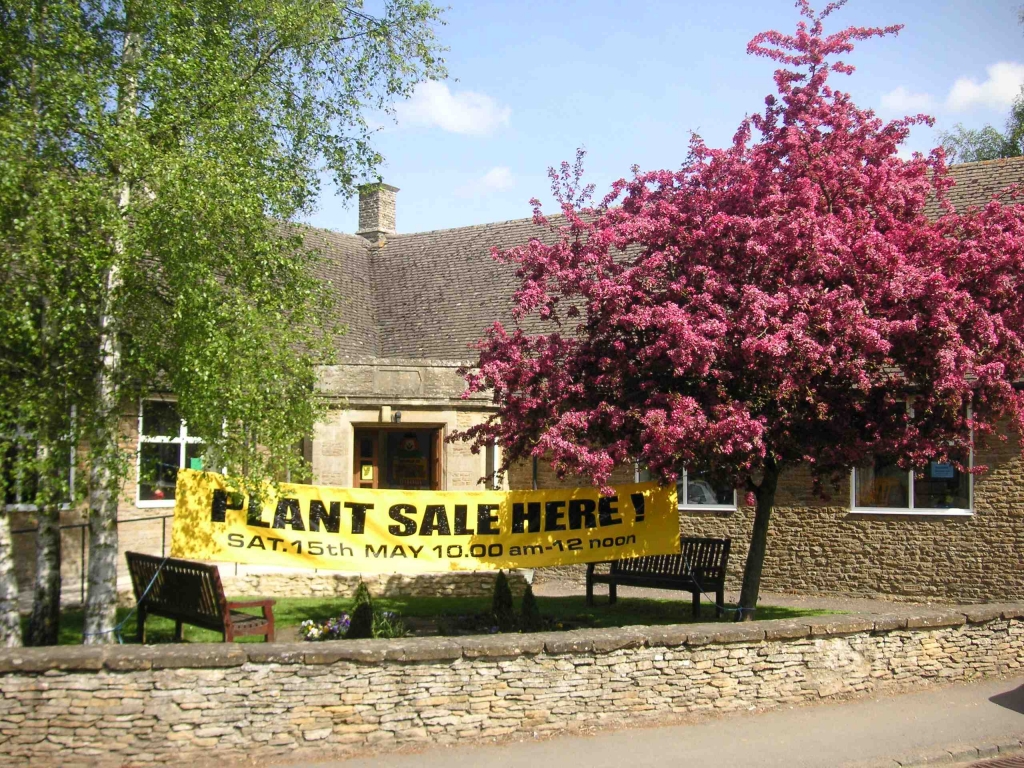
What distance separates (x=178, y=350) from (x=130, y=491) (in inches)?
289

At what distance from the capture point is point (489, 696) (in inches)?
316

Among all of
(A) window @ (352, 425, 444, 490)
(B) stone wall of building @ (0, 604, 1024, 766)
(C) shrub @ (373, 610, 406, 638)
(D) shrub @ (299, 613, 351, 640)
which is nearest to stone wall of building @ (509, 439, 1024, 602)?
(A) window @ (352, 425, 444, 490)

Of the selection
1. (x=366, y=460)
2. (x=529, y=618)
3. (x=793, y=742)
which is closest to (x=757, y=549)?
(x=529, y=618)

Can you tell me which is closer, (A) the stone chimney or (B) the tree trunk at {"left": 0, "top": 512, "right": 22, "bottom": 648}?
(B) the tree trunk at {"left": 0, "top": 512, "right": 22, "bottom": 648}

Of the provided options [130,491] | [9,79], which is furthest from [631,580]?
[9,79]

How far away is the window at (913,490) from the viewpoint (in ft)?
53.5

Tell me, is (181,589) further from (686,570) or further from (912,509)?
(912,509)

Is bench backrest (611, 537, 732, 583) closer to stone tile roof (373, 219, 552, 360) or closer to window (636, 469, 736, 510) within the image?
window (636, 469, 736, 510)

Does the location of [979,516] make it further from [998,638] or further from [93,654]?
[93,654]

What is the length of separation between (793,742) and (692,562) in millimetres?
5401

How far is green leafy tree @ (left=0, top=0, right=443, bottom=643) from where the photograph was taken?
29.2 feet

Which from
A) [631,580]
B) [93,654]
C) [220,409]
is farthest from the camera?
[631,580]

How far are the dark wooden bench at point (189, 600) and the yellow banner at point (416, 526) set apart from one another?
0.36 m

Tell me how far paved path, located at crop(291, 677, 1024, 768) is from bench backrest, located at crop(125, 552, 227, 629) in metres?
2.91
